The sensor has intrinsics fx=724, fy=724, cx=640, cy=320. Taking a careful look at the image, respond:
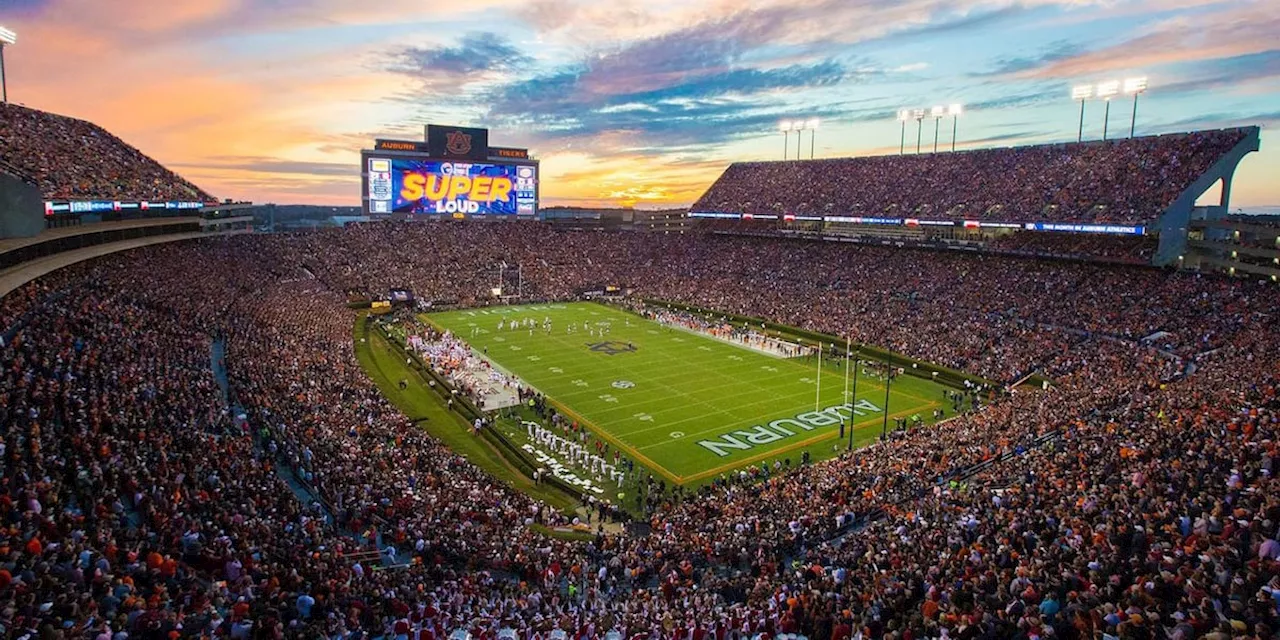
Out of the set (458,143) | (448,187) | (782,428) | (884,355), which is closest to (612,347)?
(884,355)

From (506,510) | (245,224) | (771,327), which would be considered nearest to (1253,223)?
(771,327)

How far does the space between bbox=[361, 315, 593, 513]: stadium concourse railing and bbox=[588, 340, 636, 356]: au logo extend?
10.6m

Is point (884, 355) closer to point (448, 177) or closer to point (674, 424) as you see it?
point (674, 424)

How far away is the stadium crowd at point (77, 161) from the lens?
31672mm

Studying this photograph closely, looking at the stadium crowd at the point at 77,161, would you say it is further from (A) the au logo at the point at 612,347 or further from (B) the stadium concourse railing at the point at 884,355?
(B) the stadium concourse railing at the point at 884,355

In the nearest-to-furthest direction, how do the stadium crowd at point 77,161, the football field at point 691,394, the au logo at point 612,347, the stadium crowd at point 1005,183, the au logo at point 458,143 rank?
the football field at point 691,394, the stadium crowd at point 77,161, the au logo at point 612,347, the stadium crowd at point 1005,183, the au logo at point 458,143

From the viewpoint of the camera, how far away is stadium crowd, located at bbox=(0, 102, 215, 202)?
31672 millimetres

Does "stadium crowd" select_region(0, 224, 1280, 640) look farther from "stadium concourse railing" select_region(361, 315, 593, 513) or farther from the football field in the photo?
the football field

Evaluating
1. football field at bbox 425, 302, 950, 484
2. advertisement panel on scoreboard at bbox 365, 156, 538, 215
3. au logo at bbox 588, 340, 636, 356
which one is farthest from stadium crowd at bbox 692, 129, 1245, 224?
au logo at bbox 588, 340, 636, 356

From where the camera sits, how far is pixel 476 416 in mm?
30891

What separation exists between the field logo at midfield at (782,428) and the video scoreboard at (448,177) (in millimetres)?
53492

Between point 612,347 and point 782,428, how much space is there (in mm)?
17300

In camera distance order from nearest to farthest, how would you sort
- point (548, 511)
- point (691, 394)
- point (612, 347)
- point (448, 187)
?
point (548, 511) < point (691, 394) < point (612, 347) < point (448, 187)

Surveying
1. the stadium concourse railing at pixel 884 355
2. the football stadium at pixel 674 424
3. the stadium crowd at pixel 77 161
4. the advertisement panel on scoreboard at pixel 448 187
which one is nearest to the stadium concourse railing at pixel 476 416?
the football stadium at pixel 674 424
